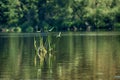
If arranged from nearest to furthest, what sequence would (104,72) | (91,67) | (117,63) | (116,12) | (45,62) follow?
(104,72)
(91,67)
(117,63)
(45,62)
(116,12)

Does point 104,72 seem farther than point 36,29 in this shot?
No

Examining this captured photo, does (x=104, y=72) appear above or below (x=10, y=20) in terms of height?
above

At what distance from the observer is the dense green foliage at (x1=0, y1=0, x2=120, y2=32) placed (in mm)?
111812

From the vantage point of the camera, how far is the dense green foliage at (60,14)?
367ft

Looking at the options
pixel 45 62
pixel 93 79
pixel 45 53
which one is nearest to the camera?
pixel 93 79

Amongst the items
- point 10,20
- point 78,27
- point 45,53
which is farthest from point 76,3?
point 45,53

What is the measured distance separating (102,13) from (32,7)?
18694mm

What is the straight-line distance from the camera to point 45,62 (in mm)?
31109

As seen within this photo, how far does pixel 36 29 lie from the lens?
4761 inches

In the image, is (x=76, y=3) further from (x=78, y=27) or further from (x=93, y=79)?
(x=93, y=79)

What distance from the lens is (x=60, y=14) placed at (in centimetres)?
11719

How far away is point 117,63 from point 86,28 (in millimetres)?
85980

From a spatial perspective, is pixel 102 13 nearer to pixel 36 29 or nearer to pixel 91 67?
pixel 36 29

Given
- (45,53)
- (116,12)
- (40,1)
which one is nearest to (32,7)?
(40,1)
